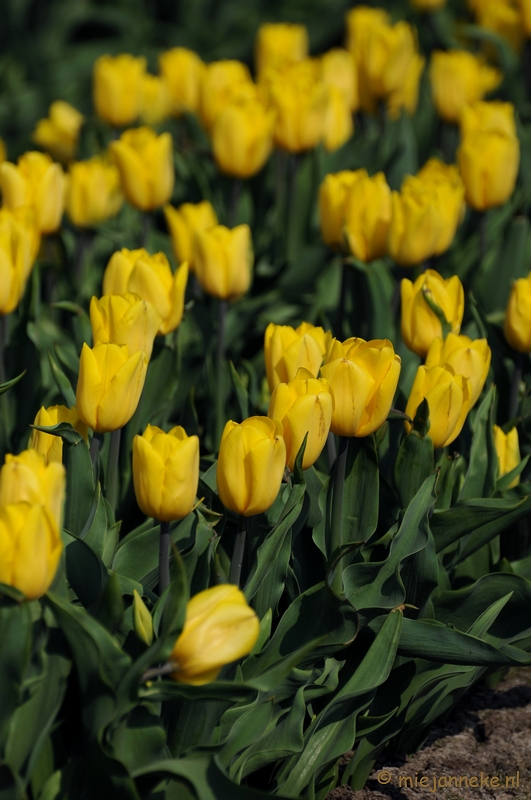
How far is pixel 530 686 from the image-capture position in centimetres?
239

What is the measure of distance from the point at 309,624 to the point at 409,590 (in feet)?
1.00

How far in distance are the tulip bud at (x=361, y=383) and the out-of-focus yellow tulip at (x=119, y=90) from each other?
2430 mm

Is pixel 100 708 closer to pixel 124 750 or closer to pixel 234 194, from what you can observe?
pixel 124 750

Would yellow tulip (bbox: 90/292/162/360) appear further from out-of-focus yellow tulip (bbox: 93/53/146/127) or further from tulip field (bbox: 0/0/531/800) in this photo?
out-of-focus yellow tulip (bbox: 93/53/146/127)

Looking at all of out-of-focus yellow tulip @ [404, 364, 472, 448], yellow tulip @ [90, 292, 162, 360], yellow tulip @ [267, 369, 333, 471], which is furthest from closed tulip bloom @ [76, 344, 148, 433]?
out-of-focus yellow tulip @ [404, 364, 472, 448]

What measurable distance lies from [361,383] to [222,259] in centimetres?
98

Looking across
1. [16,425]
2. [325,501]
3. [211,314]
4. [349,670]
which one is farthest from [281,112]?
[349,670]

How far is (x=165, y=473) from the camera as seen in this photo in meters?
1.57

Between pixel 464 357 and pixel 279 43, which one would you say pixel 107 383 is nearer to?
pixel 464 357

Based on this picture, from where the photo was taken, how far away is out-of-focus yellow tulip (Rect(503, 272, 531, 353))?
2.23 m

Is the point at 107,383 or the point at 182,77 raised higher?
the point at 107,383

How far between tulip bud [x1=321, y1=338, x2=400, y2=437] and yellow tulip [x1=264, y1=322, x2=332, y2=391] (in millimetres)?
136

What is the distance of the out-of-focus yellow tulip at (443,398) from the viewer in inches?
72.9

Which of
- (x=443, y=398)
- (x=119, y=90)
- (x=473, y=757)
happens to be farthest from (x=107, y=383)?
Result: (x=119, y=90)
